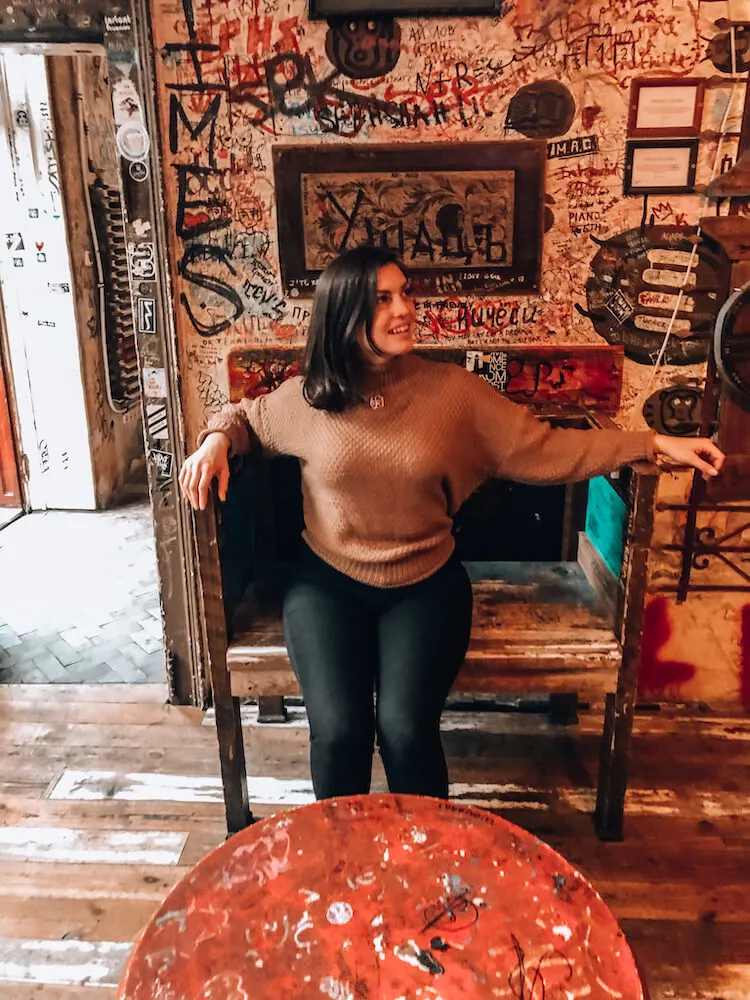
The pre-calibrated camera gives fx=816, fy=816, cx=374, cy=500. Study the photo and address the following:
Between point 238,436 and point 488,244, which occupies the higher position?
point 488,244

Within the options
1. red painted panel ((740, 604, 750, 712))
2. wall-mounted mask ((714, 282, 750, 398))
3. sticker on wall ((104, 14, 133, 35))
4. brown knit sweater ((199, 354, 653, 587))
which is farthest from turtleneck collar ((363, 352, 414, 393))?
red painted panel ((740, 604, 750, 712))

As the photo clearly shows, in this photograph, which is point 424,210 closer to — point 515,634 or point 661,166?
point 661,166

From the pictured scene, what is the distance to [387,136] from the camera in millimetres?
2041

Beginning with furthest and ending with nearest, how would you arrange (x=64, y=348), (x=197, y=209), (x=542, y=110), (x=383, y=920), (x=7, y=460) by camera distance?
(x=7, y=460)
(x=64, y=348)
(x=197, y=209)
(x=542, y=110)
(x=383, y=920)

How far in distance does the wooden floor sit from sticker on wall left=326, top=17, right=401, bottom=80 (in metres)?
1.77

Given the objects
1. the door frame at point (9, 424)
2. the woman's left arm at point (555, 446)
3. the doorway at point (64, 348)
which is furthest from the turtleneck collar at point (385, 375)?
the door frame at point (9, 424)

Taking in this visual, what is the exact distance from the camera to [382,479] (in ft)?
5.77

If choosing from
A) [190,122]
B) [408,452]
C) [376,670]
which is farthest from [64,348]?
[376,670]

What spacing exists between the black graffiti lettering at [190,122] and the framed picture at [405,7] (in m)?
0.33

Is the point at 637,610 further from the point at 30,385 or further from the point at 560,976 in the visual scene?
the point at 30,385

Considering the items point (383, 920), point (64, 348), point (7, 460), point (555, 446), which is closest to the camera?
point (383, 920)

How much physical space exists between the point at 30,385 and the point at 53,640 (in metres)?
1.70

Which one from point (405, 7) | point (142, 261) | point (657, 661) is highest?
point (405, 7)

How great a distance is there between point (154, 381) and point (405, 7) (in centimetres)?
112
